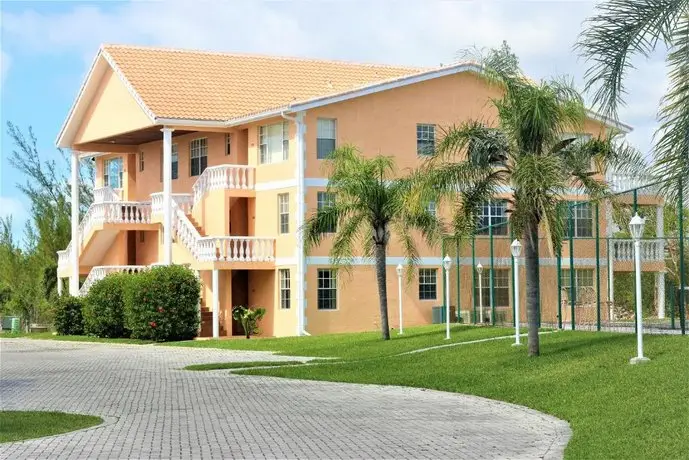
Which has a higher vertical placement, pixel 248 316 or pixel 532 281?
pixel 532 281

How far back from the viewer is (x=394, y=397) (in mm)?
20484

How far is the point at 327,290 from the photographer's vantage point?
Result: 135 feet

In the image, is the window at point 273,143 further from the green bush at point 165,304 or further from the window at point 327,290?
the green bush at point 165,304

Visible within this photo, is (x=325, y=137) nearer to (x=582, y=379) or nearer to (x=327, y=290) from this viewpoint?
(x=327, y=290)

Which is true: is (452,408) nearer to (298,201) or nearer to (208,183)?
(298,201)

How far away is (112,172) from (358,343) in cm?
2567

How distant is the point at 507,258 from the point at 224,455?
24.2 m

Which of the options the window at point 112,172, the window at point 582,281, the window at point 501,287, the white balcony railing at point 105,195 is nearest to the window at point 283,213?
the window at point 501,287

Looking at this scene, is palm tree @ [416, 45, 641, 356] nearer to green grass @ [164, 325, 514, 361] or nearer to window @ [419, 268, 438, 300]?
green grass @ [164, 325, 514, 361]

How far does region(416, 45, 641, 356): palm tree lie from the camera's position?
23922 mm

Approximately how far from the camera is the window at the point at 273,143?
1654 inches

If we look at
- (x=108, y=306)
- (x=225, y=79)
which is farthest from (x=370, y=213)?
(x=225, y=79)

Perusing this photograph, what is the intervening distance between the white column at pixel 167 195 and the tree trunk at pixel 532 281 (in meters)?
20.2

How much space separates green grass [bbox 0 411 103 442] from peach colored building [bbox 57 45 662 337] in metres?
20.7
